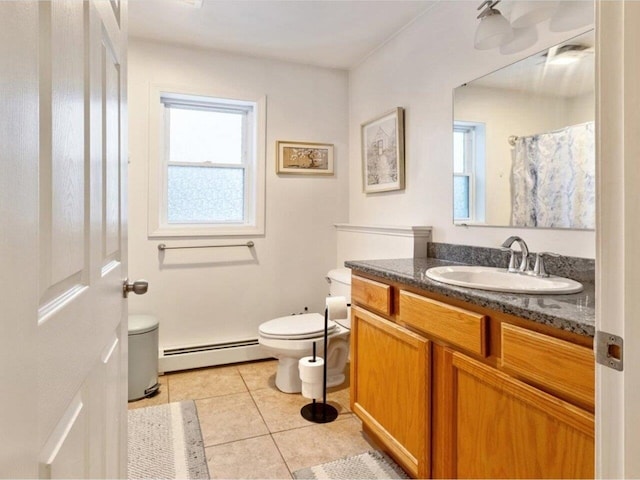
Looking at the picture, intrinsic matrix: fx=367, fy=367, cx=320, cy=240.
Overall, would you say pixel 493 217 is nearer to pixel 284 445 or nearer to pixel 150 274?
pixel 284 445

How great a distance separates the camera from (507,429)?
1.09 meters

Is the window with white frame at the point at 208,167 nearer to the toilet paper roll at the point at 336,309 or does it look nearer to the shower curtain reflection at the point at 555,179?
the toilet paper roll at the point at 336,309

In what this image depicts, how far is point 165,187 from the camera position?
2695mm

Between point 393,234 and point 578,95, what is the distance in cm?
119

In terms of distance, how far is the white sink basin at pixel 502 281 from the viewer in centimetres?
116

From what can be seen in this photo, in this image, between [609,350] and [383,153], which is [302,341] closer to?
[383,153]

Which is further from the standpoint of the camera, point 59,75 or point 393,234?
point 393,234

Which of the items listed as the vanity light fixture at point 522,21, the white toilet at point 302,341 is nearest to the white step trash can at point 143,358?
the white toilet at point 302,341

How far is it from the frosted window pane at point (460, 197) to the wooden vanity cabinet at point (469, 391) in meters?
0.63

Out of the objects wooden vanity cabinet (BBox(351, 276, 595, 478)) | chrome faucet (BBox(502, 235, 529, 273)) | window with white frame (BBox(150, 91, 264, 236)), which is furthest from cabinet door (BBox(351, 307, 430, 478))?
window with white frame (BBox(150, 91, 264, 236))

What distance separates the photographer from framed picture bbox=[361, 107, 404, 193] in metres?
2.38

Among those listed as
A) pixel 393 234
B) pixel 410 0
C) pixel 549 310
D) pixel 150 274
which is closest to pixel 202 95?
pixel 150 274

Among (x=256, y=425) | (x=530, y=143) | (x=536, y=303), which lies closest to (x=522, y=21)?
(x=530, y=143)

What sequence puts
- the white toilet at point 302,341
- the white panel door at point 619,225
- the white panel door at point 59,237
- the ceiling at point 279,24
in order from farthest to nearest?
the white toilet at point 302,341, the ceiling at point 279,24, the white panel door at point 619,225, the white panel door at point 59,237
